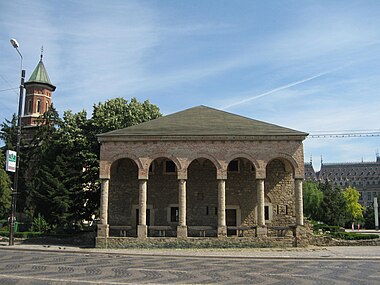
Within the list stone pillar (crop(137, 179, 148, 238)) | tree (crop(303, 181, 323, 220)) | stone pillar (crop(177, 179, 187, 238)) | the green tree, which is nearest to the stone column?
stone pillar (crop(177, 179, 187, 238))

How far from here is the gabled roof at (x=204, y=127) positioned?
27.5m

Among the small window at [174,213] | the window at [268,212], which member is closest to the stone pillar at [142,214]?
the small window at [174,213]

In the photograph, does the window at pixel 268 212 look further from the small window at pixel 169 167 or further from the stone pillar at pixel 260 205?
the small window at pixel 169 167

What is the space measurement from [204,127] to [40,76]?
162 ft

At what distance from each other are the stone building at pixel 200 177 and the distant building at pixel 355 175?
378 ft

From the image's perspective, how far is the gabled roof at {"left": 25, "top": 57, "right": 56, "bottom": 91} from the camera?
6788 centimetres

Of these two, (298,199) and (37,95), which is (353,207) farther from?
(37,95)

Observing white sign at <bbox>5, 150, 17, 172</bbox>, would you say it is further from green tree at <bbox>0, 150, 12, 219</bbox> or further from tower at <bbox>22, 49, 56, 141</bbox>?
tower at <bbox>22, 49, 56, 141</bbox>

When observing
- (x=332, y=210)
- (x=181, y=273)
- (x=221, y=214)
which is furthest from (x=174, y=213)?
(x=332, y=210)

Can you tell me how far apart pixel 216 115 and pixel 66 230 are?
15.9 m

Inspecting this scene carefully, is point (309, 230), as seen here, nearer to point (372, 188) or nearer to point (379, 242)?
point (379, 242)

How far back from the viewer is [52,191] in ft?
107

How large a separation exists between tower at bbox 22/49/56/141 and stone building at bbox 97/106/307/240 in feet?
134

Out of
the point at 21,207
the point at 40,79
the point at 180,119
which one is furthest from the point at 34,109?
the point at 180,119
